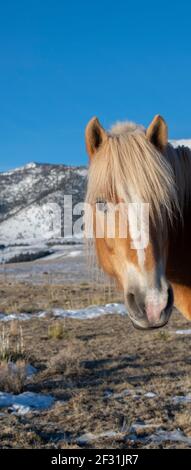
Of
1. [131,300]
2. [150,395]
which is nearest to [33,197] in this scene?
[150,395]

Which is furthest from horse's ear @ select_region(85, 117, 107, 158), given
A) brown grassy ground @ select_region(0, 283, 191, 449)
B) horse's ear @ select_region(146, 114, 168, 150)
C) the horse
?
brown grassy ground @ select_region(0, 283, 191, 449)

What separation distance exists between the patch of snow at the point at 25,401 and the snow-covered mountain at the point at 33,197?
→ 6858cm

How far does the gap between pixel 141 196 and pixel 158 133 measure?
0.60m

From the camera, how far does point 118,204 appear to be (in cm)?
304

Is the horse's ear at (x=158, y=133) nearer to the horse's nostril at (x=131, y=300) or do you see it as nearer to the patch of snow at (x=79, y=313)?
the horse's nostril at (x=131, y=300)

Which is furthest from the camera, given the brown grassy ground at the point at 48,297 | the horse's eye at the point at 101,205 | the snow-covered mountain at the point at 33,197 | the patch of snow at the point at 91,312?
the snow-covered mountain at the point at 33,197

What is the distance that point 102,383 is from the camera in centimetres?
611

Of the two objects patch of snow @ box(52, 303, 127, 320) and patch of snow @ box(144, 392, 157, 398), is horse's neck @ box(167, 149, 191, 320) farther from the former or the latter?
patch of snow @ box(52, 303, 127, 320)

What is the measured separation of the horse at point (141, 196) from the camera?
9.29ft

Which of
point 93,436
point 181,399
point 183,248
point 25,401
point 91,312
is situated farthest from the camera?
point 91,312

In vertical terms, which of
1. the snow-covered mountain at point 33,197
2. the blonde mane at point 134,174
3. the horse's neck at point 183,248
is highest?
the snow-covered mountain at point 33,197

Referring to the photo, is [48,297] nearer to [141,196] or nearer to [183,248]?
[183,248]

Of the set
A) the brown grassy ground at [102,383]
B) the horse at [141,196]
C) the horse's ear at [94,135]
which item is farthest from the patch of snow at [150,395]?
the horse's ear at [94,135]
